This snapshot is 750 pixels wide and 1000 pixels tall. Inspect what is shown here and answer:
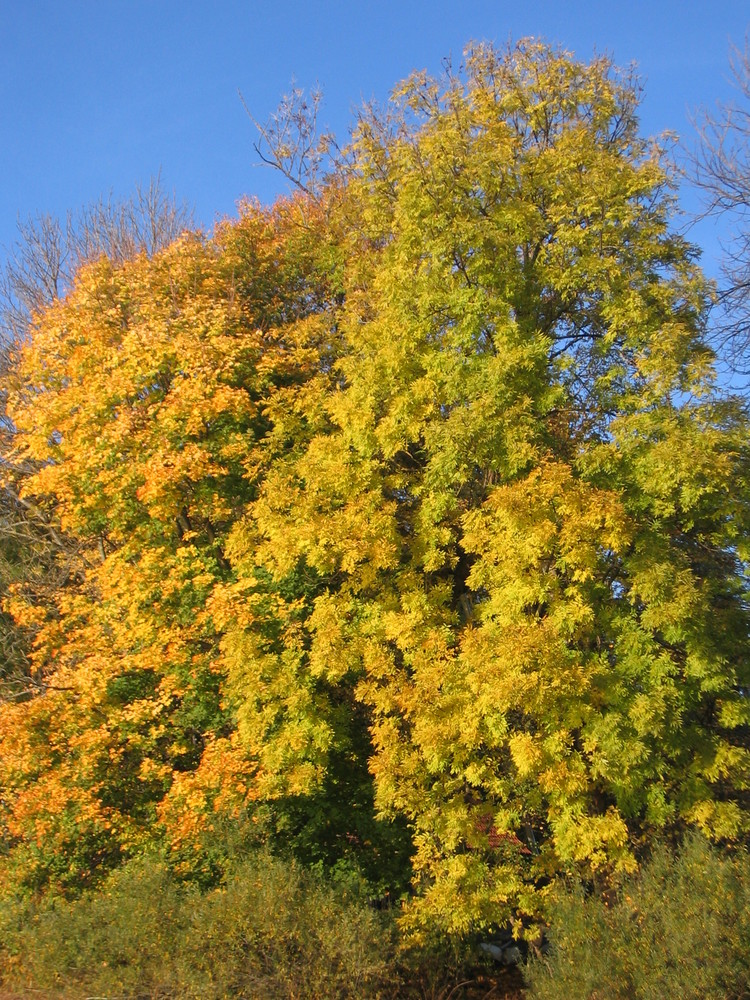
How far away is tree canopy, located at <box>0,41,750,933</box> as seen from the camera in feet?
31.2

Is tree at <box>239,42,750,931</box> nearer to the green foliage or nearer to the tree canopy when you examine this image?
the tree canopy

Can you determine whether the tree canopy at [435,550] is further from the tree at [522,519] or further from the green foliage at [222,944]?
the green foliage at [222,944]

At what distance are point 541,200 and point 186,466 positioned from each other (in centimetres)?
614

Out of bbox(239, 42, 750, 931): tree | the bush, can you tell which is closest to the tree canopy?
bbox(239, 42, 750, 931): tree

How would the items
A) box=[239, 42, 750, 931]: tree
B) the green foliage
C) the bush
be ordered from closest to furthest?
1. the bush
2. the green foliage
3. box=[239, 42, 750, 931]: tree

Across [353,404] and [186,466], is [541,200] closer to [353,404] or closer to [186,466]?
[353,404]

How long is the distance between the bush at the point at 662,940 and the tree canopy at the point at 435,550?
5.49ft

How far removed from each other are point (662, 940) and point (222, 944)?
138 inches

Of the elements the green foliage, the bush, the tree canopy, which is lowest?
the green foliage

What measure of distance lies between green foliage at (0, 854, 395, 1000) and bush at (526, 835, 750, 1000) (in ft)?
5.13

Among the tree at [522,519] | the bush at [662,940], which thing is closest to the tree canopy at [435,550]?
the tree at [522,519]

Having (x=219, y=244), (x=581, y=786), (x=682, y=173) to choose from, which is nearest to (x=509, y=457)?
(x=581, y=786)

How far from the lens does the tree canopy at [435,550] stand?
31.2 ft

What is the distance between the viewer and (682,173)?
11320 mm
